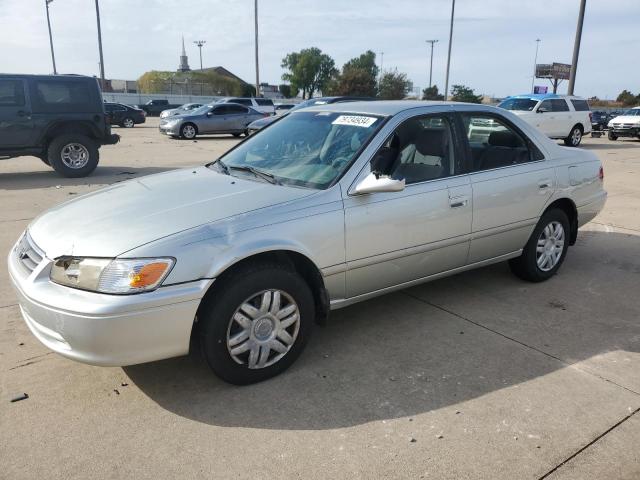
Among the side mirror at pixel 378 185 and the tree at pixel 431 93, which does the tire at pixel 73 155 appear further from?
the tree at pixel 431 93

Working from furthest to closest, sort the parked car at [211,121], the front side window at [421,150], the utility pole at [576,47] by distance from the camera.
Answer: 1. the utility pole at [576,47]
2. the parked car at [211,121]
3. the front side window at [421,150]

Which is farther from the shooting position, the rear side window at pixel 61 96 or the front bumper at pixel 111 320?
the rear side window at pixel 61 96

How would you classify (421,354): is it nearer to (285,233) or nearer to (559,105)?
(285,233)

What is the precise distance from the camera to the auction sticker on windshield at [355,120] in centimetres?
372

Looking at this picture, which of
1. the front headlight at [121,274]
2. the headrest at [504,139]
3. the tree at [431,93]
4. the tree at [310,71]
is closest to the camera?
the front headlight at [121,274]

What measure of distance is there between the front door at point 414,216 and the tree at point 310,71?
89.5 meters

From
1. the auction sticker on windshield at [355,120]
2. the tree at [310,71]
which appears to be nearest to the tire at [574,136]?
the auction sticker on windshield at [355,120]

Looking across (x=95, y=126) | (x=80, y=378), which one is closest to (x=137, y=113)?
(x=95, y=126)

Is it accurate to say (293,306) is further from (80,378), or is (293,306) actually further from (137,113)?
(137,113)

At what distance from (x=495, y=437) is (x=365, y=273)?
1.25 m

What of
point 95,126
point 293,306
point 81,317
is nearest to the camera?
point 81,317

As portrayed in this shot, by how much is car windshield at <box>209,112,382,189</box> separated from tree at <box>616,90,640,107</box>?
75.9m

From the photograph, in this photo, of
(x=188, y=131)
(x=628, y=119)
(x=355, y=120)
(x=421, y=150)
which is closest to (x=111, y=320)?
(x=355, y=120)

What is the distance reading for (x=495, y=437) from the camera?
2.66m
